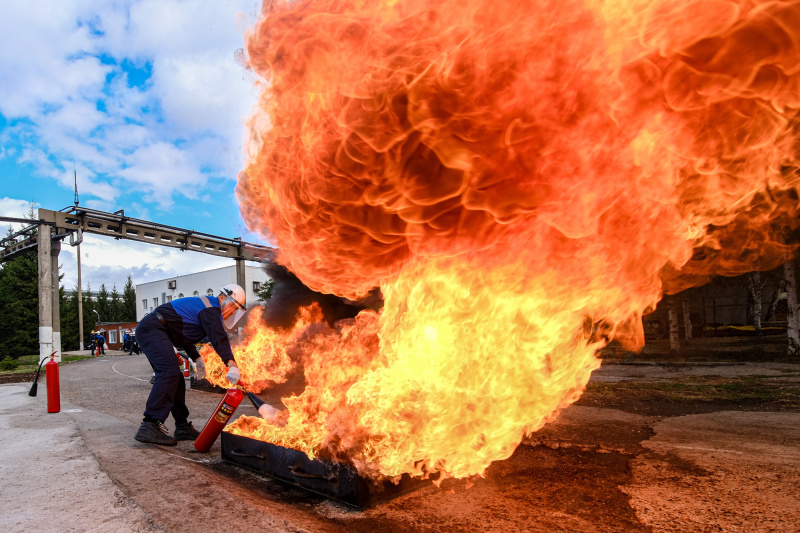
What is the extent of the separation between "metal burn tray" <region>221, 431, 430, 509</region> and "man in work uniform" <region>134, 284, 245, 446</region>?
3.13 ft

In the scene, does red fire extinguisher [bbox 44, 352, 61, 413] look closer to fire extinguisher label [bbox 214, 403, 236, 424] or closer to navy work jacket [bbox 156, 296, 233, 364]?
navy work jacket [bbox 156, 296, 233, 364]

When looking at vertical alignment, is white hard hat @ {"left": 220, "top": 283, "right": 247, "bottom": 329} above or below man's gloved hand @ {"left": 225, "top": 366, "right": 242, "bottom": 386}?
above

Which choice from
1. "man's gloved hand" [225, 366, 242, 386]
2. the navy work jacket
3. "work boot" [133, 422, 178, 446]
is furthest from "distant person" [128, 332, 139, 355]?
"man's gloved hand" [225, 366, 242, 386]

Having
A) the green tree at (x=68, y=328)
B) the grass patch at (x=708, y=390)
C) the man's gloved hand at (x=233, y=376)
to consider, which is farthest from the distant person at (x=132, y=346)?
the man's gloved hand at (x=233, y=376)

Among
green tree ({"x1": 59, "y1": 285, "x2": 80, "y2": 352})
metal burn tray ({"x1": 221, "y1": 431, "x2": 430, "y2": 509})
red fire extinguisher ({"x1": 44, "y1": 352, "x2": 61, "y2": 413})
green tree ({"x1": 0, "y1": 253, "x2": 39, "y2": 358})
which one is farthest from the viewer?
green tree ({"x1": 59, "y1": 285, "x2": 80, "y2": 352})

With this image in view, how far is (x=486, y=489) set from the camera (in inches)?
140

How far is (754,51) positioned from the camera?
3.18 metres

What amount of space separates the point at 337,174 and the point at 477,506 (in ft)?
10.0

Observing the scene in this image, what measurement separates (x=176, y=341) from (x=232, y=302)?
0.79 meters

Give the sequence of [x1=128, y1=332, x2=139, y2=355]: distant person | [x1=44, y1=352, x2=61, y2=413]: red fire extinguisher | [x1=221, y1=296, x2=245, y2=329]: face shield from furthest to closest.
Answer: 1. [x1=128, y1=332, x2=139, y2=355]: distant person
2. [x1=44, y1=352, x2=61, y2=413]: red fire extinguisher
3. [x1=221, y1=296, x2=245, y2=329]: face shield

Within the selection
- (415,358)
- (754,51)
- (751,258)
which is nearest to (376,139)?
(415,358)

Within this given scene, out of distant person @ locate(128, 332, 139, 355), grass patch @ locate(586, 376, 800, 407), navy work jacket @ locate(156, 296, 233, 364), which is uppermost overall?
navy work jacket @ locate(156, 296, 233, 364)

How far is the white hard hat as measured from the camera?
5.49 meters

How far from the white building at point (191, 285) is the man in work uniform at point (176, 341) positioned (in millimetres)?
31080
